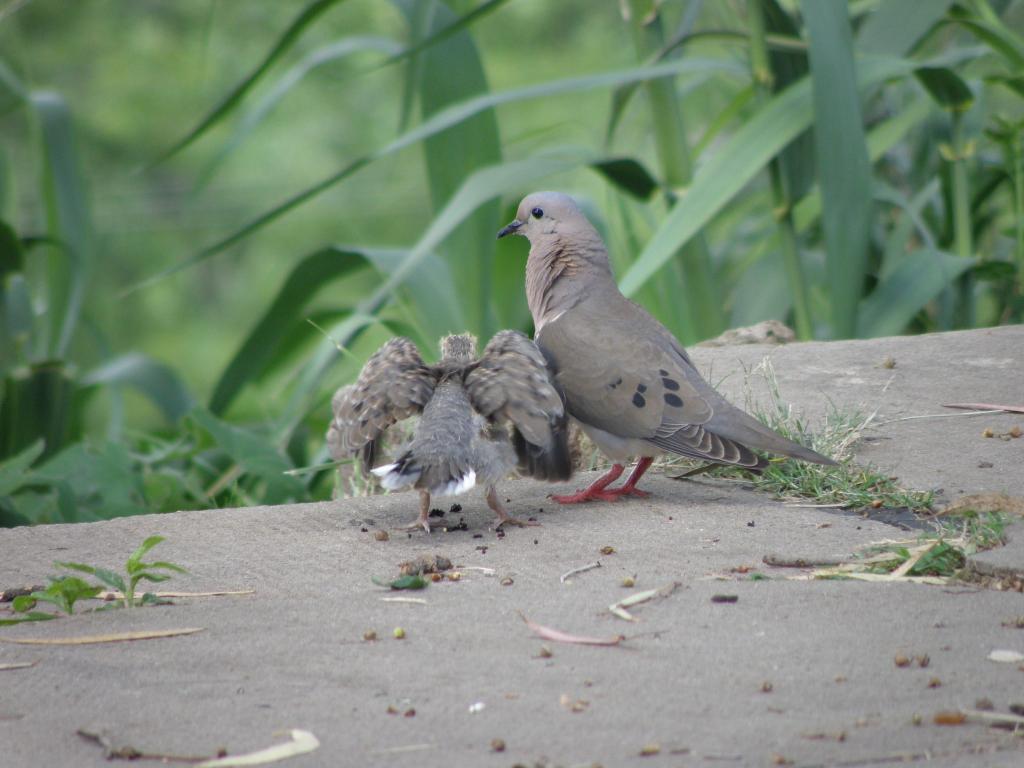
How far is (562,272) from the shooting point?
4.23 meters

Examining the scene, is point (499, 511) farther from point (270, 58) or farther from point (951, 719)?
point (270, 58)

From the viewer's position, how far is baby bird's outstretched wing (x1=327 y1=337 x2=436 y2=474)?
3.47 m

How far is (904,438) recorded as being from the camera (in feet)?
13.0

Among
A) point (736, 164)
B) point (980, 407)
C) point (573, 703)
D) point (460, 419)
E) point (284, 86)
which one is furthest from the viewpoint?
point (284, 86)

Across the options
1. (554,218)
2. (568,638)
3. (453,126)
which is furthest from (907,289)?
(568,638)

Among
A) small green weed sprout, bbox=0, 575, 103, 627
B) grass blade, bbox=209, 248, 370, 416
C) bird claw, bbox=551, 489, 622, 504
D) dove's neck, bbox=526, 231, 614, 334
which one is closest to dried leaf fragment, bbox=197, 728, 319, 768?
small green weed sprout, bbox=0, 575, 103, 627

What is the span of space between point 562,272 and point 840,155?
140cm

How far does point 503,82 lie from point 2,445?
9451 mm

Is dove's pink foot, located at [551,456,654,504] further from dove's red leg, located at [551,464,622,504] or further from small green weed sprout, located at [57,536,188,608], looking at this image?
small green weed sprout, located at [57,536,188,608]

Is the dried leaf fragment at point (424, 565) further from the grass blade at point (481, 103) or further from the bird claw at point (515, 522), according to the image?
the grass blade at point (481, 103)

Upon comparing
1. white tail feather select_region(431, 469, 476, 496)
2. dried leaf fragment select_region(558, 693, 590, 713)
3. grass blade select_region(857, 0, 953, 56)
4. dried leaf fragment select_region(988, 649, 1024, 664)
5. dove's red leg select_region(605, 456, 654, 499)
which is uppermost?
grass blade select_region(857, 0, 953, 56)

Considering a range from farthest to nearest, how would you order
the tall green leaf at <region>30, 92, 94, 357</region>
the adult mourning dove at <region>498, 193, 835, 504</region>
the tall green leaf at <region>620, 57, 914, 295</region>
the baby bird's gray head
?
the tall green leaf at <region>30, 92, 94, 357</region> < the tall green leaf at <region>620, 57, 914, 295</region> < the baby bird's gray head < the adult mourning dove at <region>498, 193, 835, 504</region>

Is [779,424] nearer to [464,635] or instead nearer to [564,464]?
[564,464]

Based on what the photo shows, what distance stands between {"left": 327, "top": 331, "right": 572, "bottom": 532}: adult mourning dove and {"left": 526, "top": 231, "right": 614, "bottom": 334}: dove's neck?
504 mm
